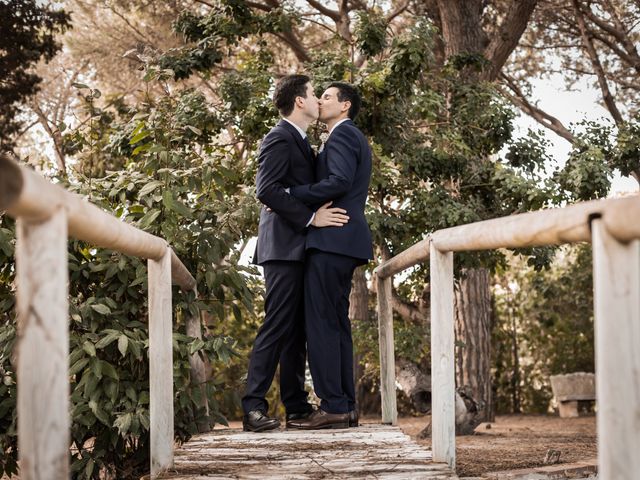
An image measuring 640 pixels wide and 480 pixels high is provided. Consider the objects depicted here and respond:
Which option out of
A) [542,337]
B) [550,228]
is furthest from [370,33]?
[542,337]

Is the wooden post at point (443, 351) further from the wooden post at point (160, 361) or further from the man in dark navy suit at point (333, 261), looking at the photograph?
the man in dark navy suit at point (333, 261)

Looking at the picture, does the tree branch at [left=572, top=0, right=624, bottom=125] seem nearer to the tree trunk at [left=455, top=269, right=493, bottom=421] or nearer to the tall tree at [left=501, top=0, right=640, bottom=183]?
the tall tree at [left=501, top=0, right=640, bottom=183]

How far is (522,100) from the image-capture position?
44.7 ft

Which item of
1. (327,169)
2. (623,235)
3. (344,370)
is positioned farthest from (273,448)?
(623,235)

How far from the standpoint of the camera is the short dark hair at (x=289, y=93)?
4395mm

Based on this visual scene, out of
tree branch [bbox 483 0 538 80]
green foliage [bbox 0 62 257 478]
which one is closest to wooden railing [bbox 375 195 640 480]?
green foliage [bbox 0 62 257 478]

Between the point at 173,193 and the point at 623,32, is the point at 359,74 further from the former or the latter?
the point at 623,32

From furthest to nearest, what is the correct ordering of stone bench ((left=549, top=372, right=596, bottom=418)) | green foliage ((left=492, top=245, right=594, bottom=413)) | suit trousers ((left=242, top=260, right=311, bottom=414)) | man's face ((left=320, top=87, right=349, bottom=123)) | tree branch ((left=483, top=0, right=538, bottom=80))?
1. green foliage ((left=492, top=245, right=594, bottom=413))
2. stone bench ((left=549, top=372, right=596, bottom=418))
3. tree branch ((left=483, top=0, right=538, bottom=80))
4. man's face ((left=320, top=87, right=349, bottom=123))
5. suit trousers ((left=242, top=260, right=311, bottom=414))

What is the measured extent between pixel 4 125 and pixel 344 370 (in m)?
10.9

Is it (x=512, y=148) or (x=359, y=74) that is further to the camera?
(x=512, y=148)

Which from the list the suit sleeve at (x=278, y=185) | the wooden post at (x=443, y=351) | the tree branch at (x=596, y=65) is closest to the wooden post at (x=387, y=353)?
the suit sleeve at (x=278, y=185)

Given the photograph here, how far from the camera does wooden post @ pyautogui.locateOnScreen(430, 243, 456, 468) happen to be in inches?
124

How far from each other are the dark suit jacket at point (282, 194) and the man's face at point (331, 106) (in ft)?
0.87

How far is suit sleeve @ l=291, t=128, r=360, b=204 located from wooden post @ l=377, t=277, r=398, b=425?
2.69 feet
